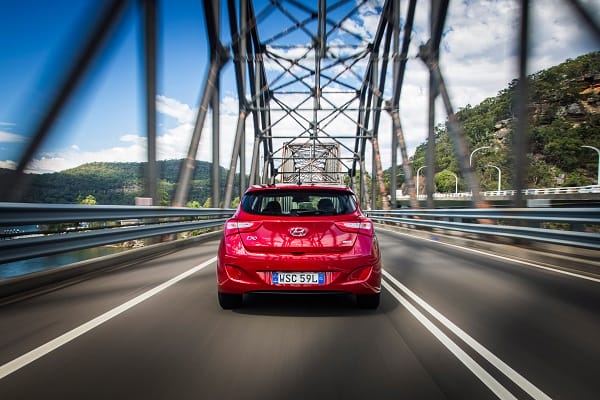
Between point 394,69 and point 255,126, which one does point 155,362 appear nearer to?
point 394,69

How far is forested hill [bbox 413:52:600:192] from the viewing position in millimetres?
68188

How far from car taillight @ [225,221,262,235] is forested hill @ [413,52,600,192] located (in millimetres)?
50884

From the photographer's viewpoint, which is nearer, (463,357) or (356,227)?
(463,357)

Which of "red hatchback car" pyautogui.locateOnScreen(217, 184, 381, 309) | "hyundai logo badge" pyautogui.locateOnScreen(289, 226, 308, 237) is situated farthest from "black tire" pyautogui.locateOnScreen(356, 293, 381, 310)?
"hyundai logo badge" pyautogui.locateOnScreen(289, 226, 308, 237)

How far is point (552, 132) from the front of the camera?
7262cm

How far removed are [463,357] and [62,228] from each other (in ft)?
18.2

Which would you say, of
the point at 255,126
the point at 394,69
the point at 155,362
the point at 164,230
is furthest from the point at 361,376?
the point at 255,126

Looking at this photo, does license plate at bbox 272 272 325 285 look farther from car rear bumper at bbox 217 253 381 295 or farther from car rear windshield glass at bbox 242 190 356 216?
car rear windshield glass at bbox 242 190 356 216

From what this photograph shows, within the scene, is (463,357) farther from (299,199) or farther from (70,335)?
(70,335)

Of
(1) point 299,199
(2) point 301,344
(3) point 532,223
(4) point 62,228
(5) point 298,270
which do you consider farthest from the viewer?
(3) point 532,223

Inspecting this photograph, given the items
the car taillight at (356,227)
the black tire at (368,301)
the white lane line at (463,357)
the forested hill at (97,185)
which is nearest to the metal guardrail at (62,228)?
the forested hill at (97,185)

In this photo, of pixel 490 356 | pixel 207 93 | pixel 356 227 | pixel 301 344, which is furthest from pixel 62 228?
pixel 207 93

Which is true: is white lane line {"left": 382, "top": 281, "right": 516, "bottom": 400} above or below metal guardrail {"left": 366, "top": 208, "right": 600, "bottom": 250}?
below

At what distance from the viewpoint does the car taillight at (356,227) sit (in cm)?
409
